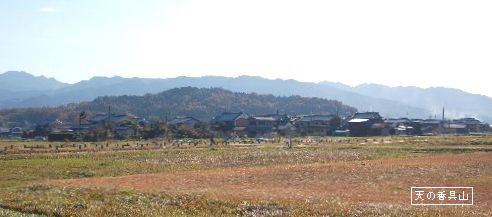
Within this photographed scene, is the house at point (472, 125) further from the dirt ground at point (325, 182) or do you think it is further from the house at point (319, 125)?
the dirt ground at point (325, 182)

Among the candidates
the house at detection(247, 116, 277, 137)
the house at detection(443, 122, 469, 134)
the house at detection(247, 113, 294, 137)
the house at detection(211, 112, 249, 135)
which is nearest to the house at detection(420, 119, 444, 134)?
the house at detection(443, 122, 469, 134)

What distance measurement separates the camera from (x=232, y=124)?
111 metres

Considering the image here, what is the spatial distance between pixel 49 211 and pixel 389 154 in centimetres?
3644

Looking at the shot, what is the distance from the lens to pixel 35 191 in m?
21.0

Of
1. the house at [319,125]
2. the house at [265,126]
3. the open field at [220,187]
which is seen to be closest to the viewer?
the open field at [220,187]

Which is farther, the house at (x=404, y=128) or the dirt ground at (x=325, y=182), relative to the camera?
the house at (x=404, y=128)

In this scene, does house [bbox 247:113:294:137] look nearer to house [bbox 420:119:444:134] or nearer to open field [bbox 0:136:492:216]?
house [bbox 420:119:444:134]

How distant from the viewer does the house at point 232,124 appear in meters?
109

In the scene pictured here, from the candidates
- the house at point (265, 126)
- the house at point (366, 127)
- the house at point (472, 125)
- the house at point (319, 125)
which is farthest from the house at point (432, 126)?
the house at point (265, 126)

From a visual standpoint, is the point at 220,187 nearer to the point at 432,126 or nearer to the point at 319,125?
the point at 319,125

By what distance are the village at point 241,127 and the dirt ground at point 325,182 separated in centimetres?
5817

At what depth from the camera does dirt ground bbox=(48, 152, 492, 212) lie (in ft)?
68.2

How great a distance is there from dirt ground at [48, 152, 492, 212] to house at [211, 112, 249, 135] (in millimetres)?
75539

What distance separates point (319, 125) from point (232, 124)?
18.4 metres
